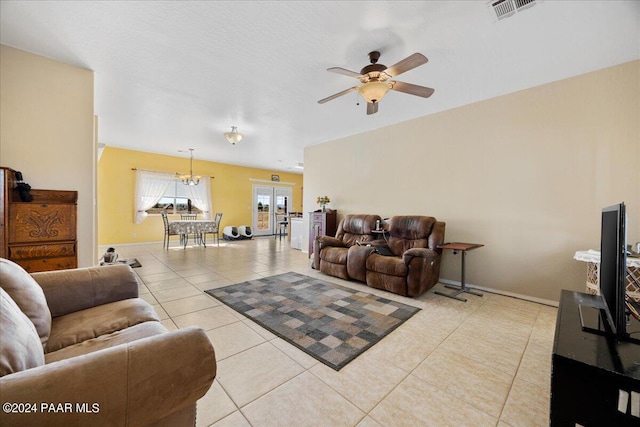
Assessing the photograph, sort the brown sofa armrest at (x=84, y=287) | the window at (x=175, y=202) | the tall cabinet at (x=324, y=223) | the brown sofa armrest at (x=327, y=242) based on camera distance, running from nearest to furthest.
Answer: the brown sofa armrest at (x=84, y=287) → the brown sofa armrest at (x=327, y=242) → the tall cabinet at (x=324, y=223) → the window at (x=175, y=202)

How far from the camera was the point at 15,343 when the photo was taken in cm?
82

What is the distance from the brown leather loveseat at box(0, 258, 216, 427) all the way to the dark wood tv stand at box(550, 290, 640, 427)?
51.5 inches

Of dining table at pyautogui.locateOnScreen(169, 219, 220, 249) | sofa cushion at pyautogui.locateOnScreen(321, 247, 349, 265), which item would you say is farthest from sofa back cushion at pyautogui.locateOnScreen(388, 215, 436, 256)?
dining table at pyautogui.locateOnScreen(169, 219, 220, 249)

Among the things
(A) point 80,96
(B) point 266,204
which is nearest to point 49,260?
(A) point 80,96

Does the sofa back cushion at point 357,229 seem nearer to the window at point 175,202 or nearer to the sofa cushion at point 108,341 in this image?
the sofa cushion at point 108,341

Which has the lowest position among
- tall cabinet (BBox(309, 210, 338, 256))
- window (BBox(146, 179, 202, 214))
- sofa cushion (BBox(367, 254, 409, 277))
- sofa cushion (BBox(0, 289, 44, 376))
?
sofa cushion (BBox(367, 254, 409, 277))

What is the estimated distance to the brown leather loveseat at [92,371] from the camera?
2.18 ft

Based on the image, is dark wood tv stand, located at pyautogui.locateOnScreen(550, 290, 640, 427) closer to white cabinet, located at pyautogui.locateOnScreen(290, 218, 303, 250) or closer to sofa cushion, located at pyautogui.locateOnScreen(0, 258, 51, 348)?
sofa cushion, located at pyautogui.locateOnScreen(0, 258, 51, 348)

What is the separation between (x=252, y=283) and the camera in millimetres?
→ 3689

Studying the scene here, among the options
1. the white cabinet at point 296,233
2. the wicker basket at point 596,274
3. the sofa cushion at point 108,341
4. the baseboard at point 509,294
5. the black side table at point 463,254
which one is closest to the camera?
the sofa cushion at point 108,341

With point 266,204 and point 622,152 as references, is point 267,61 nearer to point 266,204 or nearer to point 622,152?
point 622,152

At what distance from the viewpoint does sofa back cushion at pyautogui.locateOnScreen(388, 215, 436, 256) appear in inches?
143

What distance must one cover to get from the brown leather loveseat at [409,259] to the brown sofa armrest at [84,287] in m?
2.71

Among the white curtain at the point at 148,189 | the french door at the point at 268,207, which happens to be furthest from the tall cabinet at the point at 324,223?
the white curtain at the point at 148,189
